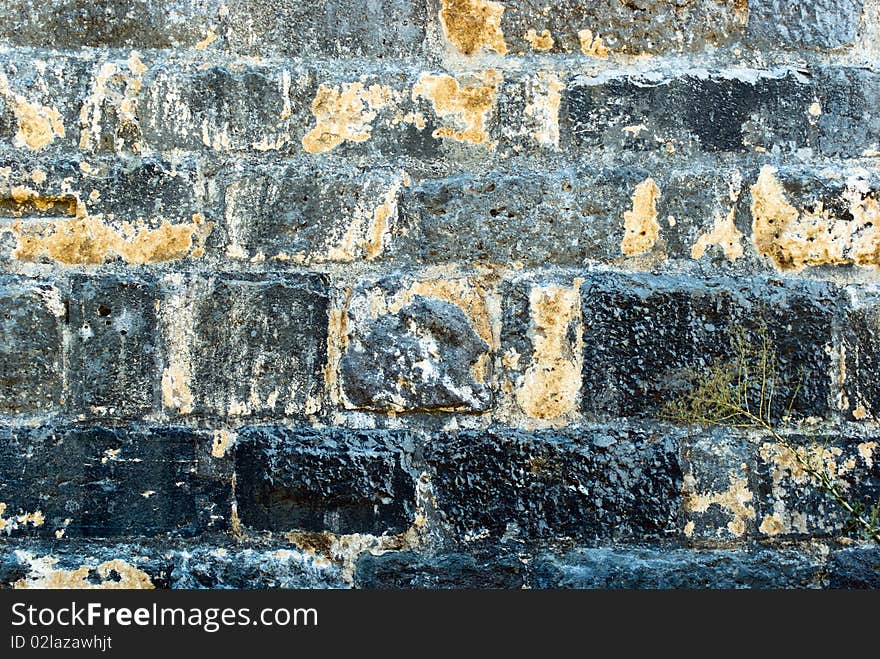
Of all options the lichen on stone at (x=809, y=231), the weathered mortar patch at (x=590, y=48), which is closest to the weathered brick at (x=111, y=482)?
the weathered mortar patch at (x=590, y=48)

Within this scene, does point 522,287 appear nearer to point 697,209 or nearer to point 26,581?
point 697,209

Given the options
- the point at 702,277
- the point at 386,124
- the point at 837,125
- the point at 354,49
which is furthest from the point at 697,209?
the point at 354,49

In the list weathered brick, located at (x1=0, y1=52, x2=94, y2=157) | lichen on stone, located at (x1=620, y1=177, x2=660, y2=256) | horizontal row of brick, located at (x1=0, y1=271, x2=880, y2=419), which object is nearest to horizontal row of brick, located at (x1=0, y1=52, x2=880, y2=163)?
weathered brick, located at (x1=0, y1=52, x2=94, y2=157)

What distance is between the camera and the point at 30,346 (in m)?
2.17

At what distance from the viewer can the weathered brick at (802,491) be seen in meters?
2.18

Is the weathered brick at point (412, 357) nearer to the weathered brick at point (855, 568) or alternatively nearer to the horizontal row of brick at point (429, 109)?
the horizontal row of brick at point (429, 109)

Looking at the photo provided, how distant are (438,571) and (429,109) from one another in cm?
111

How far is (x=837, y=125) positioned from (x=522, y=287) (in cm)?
88

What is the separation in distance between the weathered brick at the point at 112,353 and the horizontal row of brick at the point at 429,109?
0.37m

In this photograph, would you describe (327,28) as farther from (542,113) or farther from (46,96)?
(46,96)

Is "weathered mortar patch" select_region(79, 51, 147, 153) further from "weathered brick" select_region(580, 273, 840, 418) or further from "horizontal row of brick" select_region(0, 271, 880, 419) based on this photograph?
"weathered brick" select_region(580, 273, 840, 418)

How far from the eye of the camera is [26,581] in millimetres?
2148

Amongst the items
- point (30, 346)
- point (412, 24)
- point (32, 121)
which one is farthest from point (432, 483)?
point (32, 121)

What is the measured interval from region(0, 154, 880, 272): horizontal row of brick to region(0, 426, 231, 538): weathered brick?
421mm
